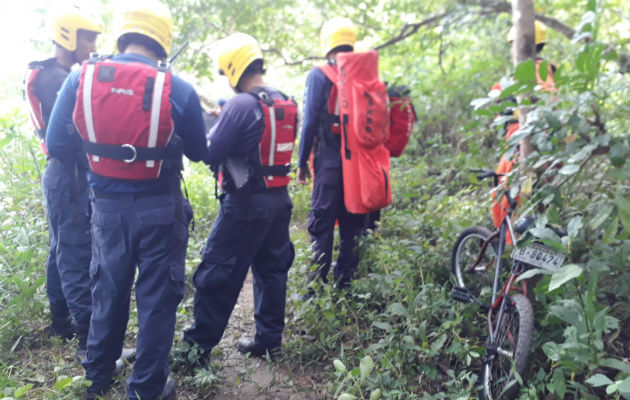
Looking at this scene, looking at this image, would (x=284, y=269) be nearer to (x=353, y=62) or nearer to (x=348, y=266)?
(x=348, y=266)

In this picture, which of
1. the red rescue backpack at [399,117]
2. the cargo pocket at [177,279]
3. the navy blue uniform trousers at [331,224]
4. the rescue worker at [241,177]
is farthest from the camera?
the red rescue backpack at [399,117]

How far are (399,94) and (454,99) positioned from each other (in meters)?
4.11

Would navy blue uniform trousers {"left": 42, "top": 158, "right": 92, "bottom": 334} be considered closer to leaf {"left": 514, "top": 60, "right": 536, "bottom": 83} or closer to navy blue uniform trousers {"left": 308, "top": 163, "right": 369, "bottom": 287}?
navy blue uniform trousers {"left": 308, "top": 163, "right": 369, "bottom": 287}

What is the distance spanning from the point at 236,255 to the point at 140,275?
0.67 meters

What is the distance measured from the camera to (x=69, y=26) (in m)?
3.46

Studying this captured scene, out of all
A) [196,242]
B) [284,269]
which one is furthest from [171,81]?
[196,242]

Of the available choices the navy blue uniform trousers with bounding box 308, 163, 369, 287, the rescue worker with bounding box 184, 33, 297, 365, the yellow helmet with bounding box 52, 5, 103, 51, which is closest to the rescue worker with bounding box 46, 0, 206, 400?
the rescue worker with bounding box 184, 33, 297, 365

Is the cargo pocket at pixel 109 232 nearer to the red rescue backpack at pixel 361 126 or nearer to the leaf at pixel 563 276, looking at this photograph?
the red rescue backpack at pixel 361 126

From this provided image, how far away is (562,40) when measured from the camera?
25.4 feet

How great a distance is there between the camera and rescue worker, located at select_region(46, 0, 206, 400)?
2.45 metres

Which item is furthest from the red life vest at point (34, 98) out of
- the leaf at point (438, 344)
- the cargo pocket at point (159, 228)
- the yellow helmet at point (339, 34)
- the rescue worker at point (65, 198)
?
the leaf at point (438, 344)

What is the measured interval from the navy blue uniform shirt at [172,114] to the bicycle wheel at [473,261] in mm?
2413

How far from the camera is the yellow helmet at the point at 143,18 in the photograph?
2.59 meters

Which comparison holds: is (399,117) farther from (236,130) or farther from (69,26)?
(69,26)
